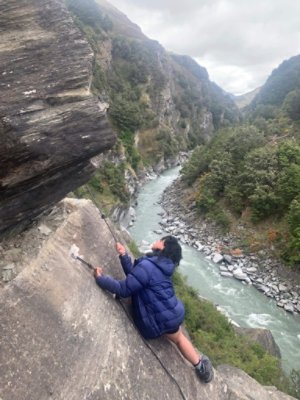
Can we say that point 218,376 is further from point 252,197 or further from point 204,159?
point 204,159

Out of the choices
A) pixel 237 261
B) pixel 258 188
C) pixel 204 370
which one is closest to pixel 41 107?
pixel 204 370

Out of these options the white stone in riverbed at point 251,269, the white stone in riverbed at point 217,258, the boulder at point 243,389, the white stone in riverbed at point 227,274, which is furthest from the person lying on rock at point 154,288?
the white stone in riverbed at point 217,258

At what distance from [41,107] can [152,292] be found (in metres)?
3.87

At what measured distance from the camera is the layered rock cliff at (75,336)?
609 cm

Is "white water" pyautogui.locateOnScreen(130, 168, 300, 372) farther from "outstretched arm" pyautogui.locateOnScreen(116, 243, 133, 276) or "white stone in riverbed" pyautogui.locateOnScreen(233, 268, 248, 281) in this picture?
"outstretched arm" pyautogui.locateOnScreen(116, 243, 133, 276)

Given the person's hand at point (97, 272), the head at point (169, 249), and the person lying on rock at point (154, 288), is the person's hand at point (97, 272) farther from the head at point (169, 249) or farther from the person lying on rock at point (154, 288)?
the head at point (169, 249)

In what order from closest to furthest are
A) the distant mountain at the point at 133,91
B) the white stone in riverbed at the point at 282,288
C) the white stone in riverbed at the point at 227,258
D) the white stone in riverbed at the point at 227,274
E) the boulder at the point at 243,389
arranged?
the boulder at the point at 243,389 < the white stone in riverbed at the point at 282,288 < the white stone in riverbed at the point at 227,274 < the white stone in riverbed at the point at 227,258 < the distant mountain at the point at 133,91

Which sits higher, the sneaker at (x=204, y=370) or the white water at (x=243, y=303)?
the sneaker at (x=204, y=370)

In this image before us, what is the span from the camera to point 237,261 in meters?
31.0

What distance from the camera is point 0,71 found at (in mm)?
5773

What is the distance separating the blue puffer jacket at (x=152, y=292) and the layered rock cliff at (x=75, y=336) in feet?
1.36

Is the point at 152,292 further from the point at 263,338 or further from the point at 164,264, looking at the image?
the point at 263,338

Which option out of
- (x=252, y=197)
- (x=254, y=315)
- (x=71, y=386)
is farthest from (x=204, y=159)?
(x=71, y=386)

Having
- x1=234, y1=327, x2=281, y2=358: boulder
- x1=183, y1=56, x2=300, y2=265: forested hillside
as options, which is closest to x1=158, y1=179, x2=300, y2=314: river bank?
x1=183, y1=56, x2=300, y2=265: forested hillside
